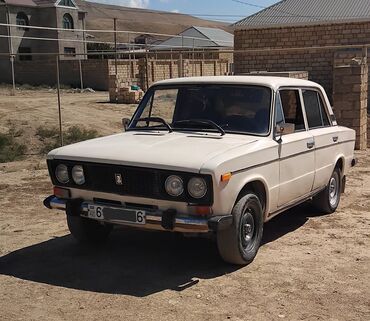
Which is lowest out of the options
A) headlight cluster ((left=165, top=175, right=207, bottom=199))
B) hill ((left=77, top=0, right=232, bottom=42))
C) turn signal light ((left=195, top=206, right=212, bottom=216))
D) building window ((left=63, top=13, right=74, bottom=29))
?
turn signal light ((left=195, top=206, right=212, bottom=216))

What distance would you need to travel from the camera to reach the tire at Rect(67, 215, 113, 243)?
5.41 meters

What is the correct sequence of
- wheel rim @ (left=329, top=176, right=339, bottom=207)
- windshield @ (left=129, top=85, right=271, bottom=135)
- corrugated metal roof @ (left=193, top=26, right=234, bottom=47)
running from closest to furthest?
windshield @ (left=129, top=85, right=271, bottom=135)
wheel rim @ (left=329, top=176, right=339, bottom=207)
corrugated metal roof @ (left=193, top=26, right=234, bottom=47)

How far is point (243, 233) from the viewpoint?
15.9ft

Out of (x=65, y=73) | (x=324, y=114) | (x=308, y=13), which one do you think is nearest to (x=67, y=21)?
(x=65, y=73)

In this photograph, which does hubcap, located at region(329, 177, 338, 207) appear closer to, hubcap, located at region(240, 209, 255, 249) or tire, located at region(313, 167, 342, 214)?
tire, located at region(313, 167, 342, 214)

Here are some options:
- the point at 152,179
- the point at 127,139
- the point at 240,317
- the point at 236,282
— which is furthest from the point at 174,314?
the point at 127,139

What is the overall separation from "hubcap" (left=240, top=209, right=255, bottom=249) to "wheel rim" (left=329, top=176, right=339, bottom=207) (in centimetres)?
210

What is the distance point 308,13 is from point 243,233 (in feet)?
51.2

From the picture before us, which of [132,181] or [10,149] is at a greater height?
[132,181]

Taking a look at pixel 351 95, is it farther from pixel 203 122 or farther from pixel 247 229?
pixel 247 229

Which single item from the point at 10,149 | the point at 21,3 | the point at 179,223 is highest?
the point at 21,3

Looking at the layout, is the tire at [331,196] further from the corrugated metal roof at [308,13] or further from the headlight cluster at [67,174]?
the corrugated metal roof at [308,13]

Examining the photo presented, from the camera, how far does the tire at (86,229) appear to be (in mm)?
5410

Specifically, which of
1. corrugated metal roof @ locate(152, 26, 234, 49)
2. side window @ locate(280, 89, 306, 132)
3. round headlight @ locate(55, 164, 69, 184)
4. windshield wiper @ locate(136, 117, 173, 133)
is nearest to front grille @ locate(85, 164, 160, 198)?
round headlight @ locate(55, 164, 69, 184)
